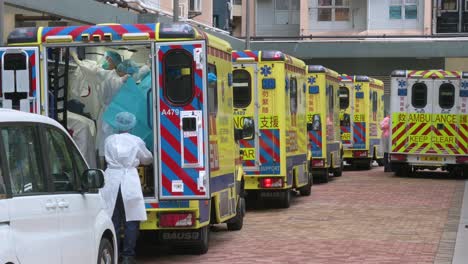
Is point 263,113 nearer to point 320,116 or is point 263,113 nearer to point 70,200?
point 320,116

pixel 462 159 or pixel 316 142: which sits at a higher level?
pixel 316 142

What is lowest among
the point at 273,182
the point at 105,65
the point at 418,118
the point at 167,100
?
the point at 273,182

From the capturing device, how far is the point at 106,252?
7.82 meters

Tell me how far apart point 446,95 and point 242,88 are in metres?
10.9

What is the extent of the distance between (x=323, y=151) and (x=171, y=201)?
1177 centimetres

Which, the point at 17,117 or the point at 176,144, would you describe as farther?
the point at 176,144

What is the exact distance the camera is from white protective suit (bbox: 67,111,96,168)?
10.8 metres

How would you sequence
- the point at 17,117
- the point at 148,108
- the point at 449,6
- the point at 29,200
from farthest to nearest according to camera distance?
the point at 449,6, the point at 148,108, the point at 17,117, the point at 29,200

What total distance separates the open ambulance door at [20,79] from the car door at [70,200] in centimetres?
284

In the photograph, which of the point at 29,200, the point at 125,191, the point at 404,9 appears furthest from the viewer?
the point at 404,9

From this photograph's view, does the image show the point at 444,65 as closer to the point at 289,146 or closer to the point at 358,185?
the point at 358,185

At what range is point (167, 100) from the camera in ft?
32.4

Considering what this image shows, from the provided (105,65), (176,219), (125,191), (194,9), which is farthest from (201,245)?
(194,9)

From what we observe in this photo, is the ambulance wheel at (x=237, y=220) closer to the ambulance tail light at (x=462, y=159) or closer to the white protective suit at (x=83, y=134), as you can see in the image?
the white protective suit at (x=83, y=134)
